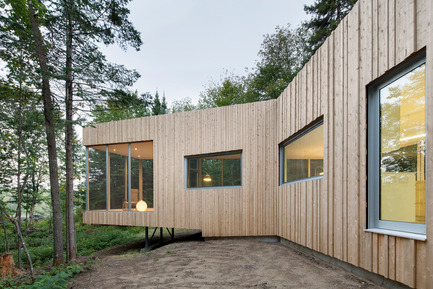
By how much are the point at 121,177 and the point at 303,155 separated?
548 cm

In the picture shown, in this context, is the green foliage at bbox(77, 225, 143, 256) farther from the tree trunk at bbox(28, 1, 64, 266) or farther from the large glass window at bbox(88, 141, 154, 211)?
the tree trunk at bbox(28, 1, 64, 266)

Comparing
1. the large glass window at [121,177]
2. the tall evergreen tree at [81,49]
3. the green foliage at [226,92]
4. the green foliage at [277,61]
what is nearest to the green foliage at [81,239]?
the large glass window at [121,177]

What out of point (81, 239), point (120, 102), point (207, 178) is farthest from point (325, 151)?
point (81, 239)

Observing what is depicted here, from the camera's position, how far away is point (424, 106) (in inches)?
89.4

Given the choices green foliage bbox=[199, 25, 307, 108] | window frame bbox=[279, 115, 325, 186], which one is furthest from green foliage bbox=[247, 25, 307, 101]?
window frame bbox=[279, 115, 325, 186]

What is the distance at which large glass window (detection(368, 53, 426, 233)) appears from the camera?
2.30m

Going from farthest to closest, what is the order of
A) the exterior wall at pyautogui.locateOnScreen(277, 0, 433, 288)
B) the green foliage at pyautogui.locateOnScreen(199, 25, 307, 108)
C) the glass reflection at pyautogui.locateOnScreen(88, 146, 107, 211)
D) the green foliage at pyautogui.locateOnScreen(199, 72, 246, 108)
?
1. the green foliage at pyautogui.locateOnScreen(199, 72, 246, 108)
2. the green foliage at pyautogui.locateOnScreen(199, 25, 307, 108)
3. the glass reflection at pyautogui.locateOnScreen(88, 146, 107, 211)
4. the exterior wall at pyautogui.locateOnScreen(277, 0, 433, 288)

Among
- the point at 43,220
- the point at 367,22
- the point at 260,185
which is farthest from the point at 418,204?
the point at 43,220

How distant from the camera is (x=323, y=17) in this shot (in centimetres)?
1539

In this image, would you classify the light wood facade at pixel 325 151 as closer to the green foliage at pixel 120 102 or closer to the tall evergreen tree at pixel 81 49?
the green foliage at pixel 120 102

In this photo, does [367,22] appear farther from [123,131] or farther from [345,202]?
[123,131]

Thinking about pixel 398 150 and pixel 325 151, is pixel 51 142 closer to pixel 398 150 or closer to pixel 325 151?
pixel 325 151

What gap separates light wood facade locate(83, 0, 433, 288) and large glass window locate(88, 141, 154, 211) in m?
0.24

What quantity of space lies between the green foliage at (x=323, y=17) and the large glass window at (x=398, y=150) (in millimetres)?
13146
